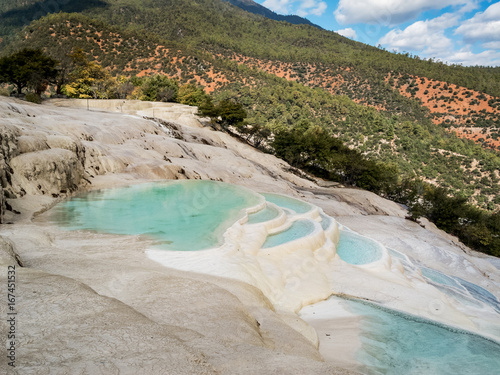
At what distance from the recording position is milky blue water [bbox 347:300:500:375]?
6.62m

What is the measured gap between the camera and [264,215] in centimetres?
1505

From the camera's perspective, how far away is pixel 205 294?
6535 millimetres

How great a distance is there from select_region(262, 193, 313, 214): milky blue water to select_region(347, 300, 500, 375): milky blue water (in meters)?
8.79

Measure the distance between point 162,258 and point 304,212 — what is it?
31.3 ft

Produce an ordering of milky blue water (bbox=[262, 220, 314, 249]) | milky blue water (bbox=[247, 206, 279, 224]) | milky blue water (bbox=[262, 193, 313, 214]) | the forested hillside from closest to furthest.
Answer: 1. milky blue water (bbox=[262, 220, 314, 249])
2. milky blue water (bbox=[247, 206, 279, 224])
3. milky blue water (bbox=[262, 193, 313, 214])
4. the forested hillside

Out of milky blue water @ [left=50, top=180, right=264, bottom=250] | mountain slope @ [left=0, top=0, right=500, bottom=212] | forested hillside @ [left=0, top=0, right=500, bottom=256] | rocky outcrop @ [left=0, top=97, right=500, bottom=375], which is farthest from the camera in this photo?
mountain slope @ [left=0, top=0, right=500, bottom=212]

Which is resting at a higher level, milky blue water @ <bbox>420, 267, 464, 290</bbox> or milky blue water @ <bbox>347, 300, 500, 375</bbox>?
milky blue water @ <bbox>347, 300, 500, 375</bbox>

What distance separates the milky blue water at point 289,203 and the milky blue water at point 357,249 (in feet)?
7.55

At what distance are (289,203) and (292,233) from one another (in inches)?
219

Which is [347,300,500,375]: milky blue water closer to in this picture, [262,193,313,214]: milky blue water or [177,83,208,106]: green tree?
[262,193,313,214]: milky blue water

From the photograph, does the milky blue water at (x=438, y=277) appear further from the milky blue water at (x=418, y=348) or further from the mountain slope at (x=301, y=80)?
the mountain slope at (x=301, y=80)

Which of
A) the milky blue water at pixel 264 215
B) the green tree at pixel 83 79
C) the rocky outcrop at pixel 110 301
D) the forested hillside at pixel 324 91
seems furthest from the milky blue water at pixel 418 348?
the green tree at pixel 83 79

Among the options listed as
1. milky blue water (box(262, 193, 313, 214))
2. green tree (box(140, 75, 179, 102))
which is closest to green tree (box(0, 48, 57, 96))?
green tree (box(140, 75, 179, 102))

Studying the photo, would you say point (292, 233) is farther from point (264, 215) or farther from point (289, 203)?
point (289, 203)
